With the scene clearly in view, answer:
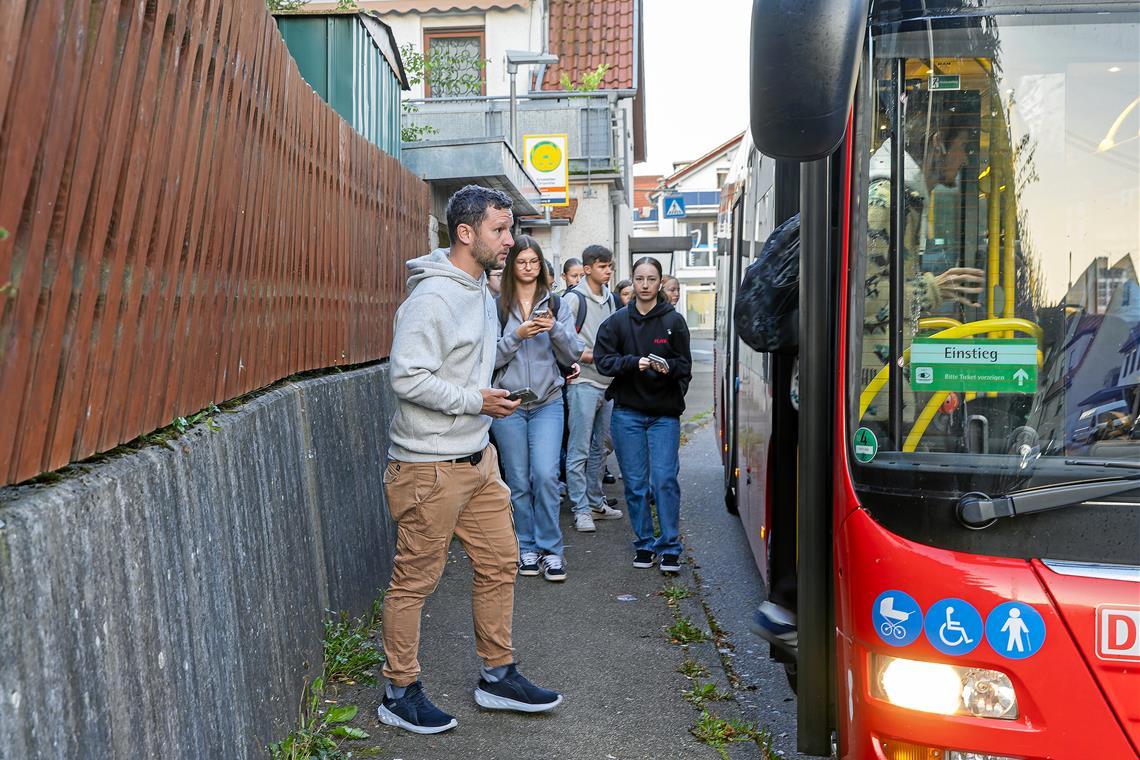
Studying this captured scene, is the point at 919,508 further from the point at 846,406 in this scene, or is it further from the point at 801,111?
the point at 801,111

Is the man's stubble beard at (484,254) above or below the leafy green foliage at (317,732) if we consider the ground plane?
above

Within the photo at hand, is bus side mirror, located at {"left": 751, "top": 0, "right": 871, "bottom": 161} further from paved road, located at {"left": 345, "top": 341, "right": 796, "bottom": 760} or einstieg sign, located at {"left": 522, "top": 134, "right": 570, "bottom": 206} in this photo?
einstieg sign, located at {"left": 522, "top": 134, "right": 570, "bottom": 206}

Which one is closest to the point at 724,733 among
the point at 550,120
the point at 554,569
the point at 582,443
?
the point at 554,569

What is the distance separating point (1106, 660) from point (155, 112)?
263cm

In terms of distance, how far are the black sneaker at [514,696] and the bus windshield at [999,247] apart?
7.24 feet

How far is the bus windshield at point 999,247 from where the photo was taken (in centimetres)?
309

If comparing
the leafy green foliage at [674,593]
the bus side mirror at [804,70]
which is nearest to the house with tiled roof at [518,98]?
the leafy green foliage at [674,593]

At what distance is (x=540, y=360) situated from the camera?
746 cm

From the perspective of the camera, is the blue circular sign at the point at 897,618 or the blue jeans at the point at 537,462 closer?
the blue circular sign at the point at 897,618

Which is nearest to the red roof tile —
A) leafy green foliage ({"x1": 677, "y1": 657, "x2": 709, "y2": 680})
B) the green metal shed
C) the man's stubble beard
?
the green metal shed

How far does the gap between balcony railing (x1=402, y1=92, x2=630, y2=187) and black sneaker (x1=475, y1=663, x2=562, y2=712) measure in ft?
53.8

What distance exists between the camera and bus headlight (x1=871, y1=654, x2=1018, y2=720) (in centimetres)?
295

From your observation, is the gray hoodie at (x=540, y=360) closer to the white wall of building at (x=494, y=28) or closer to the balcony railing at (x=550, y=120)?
the balcony railing at (x=550, y=120)

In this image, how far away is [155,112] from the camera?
3.12 metres
